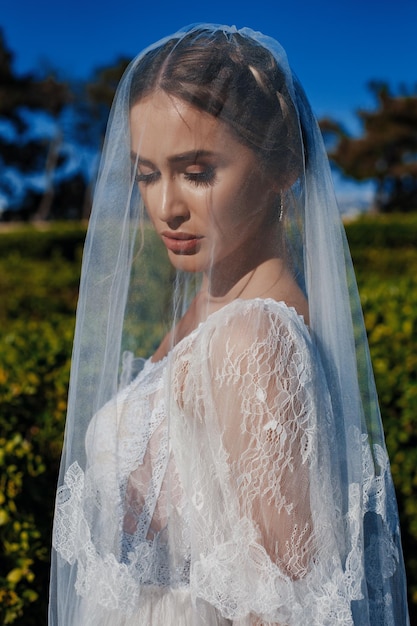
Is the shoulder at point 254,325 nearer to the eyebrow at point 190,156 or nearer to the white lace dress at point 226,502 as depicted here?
the white lace dress at point 226,502

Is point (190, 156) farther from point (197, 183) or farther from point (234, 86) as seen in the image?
point (234, 86)

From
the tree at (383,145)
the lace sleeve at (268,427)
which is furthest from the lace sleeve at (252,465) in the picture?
the tree at (383,145)

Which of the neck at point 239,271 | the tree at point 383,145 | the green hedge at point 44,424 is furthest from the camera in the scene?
the tree at point 383,145

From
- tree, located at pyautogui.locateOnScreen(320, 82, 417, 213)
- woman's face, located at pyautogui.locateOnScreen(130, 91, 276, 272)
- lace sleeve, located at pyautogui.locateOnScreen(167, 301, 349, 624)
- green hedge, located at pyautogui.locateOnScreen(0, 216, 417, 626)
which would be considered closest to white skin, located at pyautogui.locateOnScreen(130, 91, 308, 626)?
woman's face, located at pyautogui.locateOnScreen(130, 91, 276, 272)

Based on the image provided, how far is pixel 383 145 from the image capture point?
3553 centimetres

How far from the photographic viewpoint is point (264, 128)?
54.6 inches

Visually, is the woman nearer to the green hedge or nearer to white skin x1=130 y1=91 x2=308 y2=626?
white skin x1=130 y1=91 x2=308 y2=626

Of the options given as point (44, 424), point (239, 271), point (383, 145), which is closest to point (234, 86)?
point (239, 271)

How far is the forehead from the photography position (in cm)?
133

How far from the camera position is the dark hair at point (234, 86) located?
134cm

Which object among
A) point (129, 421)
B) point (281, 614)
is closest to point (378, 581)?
point (281, 614)

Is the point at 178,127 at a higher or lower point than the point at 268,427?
higher

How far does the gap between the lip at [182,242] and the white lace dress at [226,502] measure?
0.58 ft

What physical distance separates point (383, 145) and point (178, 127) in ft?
119
